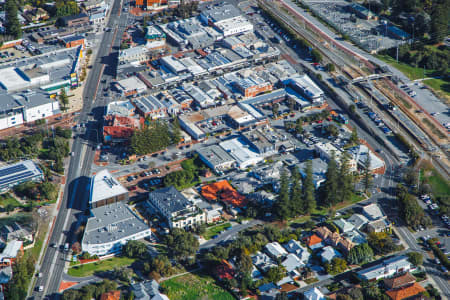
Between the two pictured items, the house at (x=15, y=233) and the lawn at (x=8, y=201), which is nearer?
the house at (x=15, y=233)

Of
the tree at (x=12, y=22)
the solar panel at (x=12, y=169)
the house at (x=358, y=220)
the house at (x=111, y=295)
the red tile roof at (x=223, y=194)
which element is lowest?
the house at (x=358, y=220)

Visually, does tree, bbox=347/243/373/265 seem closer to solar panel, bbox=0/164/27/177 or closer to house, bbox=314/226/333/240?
house, bbox=314/226/333/240

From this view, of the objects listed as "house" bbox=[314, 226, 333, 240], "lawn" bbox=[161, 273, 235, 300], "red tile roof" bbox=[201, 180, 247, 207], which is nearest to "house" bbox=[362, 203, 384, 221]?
"house" bbox=[314, 226, 333, 240]

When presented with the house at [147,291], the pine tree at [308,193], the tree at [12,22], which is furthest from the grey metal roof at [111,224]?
the tree at [12,22]

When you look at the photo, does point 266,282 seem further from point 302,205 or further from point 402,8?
point 402,8

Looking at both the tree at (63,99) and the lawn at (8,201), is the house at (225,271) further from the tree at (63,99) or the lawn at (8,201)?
the tree at (63,99)

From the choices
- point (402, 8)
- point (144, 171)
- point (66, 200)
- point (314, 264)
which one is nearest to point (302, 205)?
point (314, 264)
